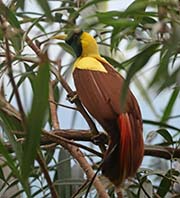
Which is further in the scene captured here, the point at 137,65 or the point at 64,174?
the point at 64,174

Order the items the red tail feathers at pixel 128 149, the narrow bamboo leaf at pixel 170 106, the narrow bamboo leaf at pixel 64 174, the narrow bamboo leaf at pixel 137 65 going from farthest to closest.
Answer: the narrow bamboo leaf at pixel 64 174 < the narrow bamboo leaf at pixel 170 106 < the red tail feathers at pixel 128 149 < the narrow bamboo leaf at pixel 137 65

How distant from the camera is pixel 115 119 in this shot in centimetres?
81

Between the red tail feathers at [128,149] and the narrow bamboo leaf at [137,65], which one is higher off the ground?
the narrow bamboo leaf at [137,65]

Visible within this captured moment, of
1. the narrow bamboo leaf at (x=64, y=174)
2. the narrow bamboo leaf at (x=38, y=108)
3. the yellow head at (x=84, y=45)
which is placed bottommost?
the narrow bamboo leaf at (x=64, y=174)

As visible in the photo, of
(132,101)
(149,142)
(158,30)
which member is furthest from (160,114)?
(158,30)

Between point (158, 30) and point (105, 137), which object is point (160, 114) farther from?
point (158, 30)

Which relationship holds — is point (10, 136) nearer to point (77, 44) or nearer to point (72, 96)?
point (72, 96)

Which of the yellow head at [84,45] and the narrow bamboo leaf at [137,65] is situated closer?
the narrow bamboo leaf at [137,65]

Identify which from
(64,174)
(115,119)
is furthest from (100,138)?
(64,174)

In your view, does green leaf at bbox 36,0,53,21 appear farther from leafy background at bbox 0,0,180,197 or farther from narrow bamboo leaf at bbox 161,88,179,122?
narrow bamboo leaf at bbox 161,88,179,122

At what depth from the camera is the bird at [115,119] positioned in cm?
78

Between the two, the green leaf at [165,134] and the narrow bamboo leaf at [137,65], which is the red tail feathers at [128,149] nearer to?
the green leaf at [165,134]

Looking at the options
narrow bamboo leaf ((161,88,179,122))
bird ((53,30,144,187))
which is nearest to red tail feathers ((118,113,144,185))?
bird ((53,30,144,187))

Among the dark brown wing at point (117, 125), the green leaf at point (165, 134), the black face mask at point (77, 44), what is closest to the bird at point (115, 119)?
the dark brown wing at point (117, 125)
